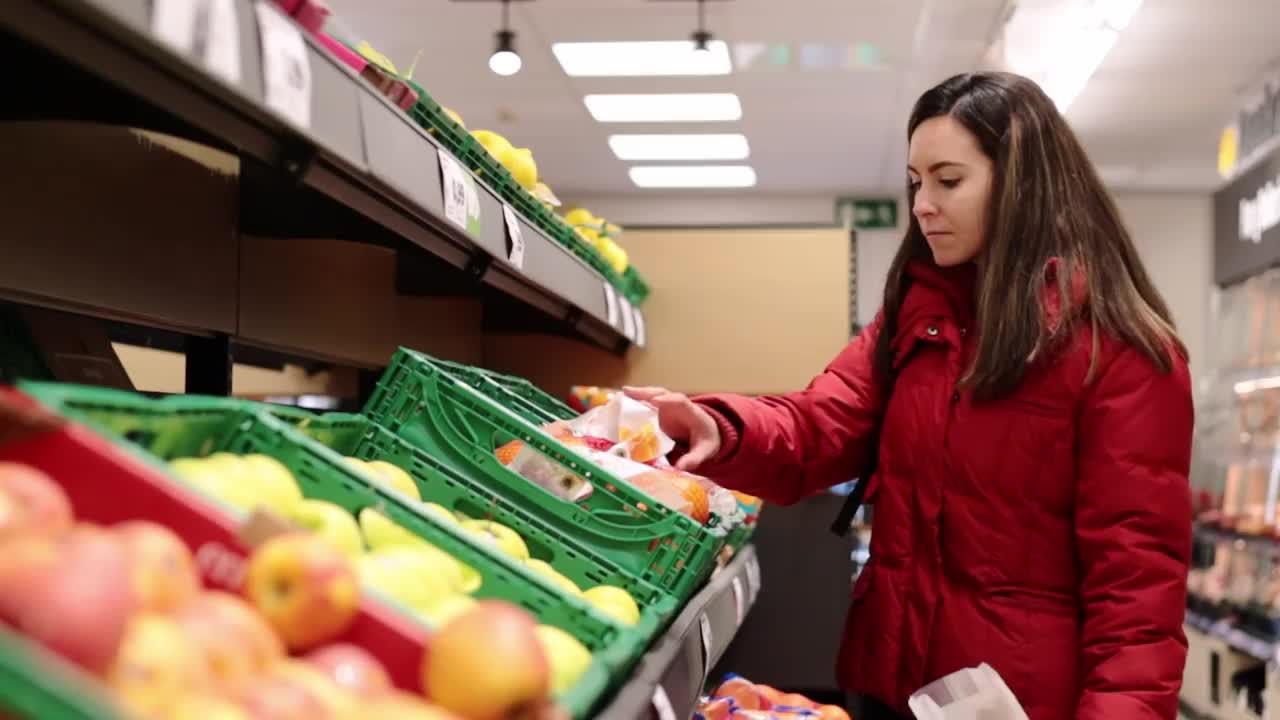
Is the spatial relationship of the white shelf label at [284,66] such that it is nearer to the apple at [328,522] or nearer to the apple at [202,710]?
the apple at [328,522]

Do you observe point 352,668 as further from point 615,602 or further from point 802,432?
point 802,432

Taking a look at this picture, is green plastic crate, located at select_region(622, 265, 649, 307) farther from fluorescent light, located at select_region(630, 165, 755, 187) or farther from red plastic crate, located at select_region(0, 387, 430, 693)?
fluorescent light, located at select_region(630, 165, 755, 187)

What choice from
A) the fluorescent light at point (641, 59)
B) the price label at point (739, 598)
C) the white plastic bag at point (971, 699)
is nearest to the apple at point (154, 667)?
the white plastic bag at point (971, 699)

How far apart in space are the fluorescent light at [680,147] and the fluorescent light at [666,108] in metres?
0.45

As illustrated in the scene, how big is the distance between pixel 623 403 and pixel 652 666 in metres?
0.88

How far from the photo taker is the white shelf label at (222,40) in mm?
927

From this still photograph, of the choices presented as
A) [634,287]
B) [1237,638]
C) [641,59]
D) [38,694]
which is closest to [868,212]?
[641,59]

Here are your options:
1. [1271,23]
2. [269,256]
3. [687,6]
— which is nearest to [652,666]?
[269,256]

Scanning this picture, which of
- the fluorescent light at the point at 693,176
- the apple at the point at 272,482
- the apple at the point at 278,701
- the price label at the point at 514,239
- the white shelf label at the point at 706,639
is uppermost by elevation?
the fluorescent light at the point at 693,176

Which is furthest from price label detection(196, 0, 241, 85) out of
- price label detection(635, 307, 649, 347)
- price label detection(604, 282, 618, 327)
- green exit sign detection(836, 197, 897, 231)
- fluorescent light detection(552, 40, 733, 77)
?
green exit sign detection(836, 197, 897, 231)

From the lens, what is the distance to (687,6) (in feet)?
19.2

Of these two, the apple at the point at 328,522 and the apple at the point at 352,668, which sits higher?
the apple at the point at 328,522

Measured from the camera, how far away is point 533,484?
169 cm

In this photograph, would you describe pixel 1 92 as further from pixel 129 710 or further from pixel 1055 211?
pixel 1055 211
